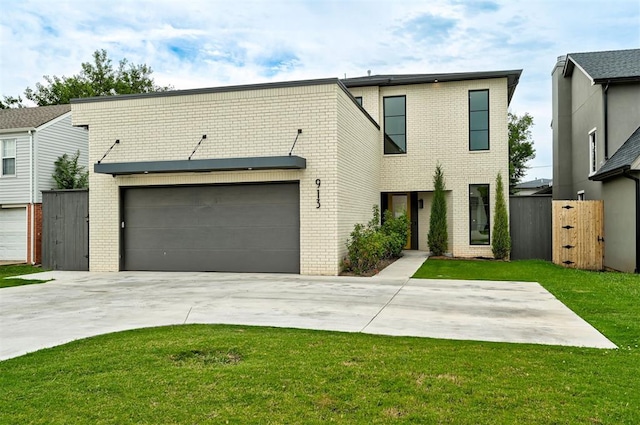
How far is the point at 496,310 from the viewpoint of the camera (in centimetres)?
765

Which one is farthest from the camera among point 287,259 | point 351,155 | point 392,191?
point 392,191

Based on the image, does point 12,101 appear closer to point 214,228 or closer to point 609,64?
point 214,228

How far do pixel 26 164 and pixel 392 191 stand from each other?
46.5 ft

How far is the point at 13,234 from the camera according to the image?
1970cm

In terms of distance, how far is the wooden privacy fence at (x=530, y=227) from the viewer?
1664 centimetres

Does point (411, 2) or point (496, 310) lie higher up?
point (411, 2)

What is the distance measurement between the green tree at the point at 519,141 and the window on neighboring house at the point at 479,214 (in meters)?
25.4

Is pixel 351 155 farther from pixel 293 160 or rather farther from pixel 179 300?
pixel 179 300

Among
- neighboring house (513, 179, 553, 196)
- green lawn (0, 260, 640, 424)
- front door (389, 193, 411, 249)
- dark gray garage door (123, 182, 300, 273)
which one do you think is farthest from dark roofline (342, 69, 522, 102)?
neighboring house (513, 179, 553, 196)

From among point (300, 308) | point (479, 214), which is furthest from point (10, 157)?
point (479, 214)

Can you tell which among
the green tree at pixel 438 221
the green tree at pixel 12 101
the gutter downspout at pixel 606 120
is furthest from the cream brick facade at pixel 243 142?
the green tree at pixel 12 101

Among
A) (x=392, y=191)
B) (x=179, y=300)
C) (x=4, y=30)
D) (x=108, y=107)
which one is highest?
(x=4, y=30)

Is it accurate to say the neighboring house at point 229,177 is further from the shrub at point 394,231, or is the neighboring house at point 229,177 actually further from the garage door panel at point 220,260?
the shrub at point 394,231

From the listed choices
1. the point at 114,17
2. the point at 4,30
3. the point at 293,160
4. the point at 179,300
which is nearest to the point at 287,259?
the point at 293,160
